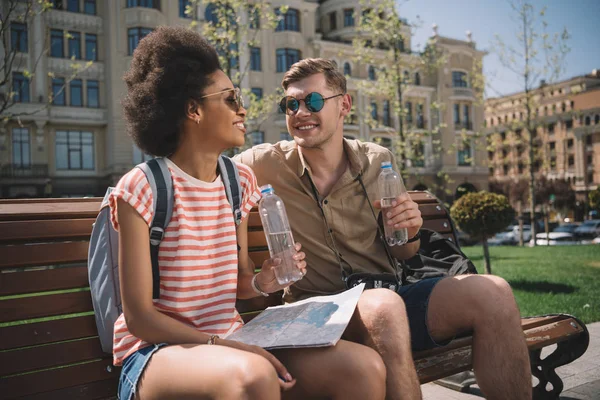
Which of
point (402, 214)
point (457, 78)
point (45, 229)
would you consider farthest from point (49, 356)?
point (457, 78)

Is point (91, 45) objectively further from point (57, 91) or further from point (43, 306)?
Result: point (43, 306)

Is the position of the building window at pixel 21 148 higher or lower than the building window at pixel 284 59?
lower

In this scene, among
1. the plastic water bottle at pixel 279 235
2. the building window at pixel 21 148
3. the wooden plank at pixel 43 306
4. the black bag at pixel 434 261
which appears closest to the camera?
the wooden plank at pixel 43 306

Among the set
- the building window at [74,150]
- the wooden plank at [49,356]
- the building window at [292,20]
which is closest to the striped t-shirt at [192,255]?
the wooden plank at [49,356]

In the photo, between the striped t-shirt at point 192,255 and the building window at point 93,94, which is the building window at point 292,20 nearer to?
the building window at point 93,94

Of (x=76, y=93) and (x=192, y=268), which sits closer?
(x=192, y=268)

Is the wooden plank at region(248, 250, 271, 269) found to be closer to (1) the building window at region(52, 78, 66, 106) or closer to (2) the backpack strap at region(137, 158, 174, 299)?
(2) the backpack strap at region(137, 158, 174, 299)

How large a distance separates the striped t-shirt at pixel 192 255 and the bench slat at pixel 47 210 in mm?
590

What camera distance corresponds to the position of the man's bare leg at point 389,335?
2.22 m

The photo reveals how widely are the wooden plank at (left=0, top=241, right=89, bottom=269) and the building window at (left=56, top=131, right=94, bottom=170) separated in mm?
28392

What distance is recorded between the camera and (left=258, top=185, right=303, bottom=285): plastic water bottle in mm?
2496

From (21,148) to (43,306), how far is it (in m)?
28.5

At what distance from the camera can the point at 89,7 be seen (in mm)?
29266

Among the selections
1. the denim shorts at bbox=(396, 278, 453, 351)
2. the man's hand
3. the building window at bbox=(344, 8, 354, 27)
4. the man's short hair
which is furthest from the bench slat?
the building window at bbox=(344, 8, 354, 27)
